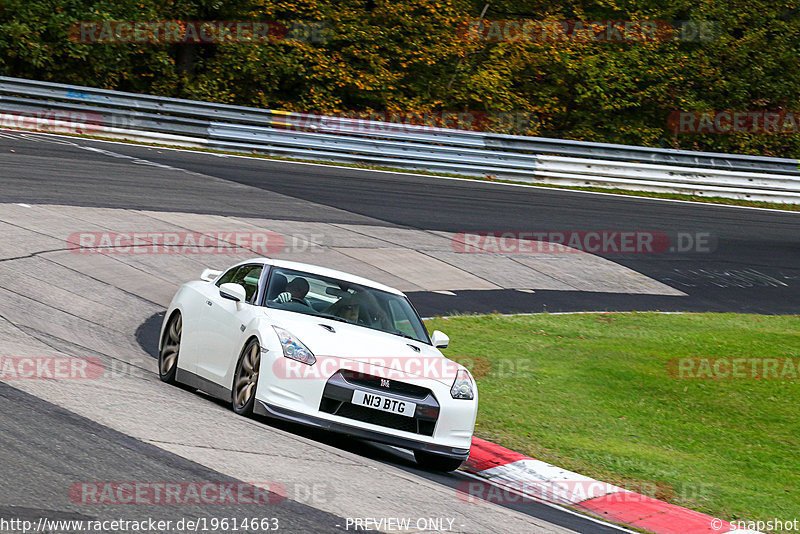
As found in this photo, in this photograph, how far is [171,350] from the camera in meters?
9.94

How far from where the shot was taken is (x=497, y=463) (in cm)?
883

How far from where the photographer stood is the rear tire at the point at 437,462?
8242mm

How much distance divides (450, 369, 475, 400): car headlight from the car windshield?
79 centimetres

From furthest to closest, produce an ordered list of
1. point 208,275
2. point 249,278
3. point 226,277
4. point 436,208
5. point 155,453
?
point 436,208, point 208,275, point 226,277, point 249,278, point 155,453

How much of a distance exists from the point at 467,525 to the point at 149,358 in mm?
6047

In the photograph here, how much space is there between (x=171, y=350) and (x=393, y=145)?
17976mm

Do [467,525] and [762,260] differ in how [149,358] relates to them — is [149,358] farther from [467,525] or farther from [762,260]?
[762,260]

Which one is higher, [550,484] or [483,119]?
[483,119]

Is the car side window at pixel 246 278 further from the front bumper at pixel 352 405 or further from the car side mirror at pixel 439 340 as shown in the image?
the car side mirror at pixel 439 340

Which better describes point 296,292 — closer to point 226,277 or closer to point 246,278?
point 246,278

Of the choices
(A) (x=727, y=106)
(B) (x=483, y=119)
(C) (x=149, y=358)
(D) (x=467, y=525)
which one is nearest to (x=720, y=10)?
(A) (x=727, y=106)

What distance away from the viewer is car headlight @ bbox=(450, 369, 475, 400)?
8258mm

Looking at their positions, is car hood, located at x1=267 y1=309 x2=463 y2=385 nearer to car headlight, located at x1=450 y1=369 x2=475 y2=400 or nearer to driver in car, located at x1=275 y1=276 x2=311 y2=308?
car headlight, located at x1=450 y1=369 x2=475 y2=400

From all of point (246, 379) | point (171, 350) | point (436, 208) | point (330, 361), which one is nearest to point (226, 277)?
point (171, 350)
